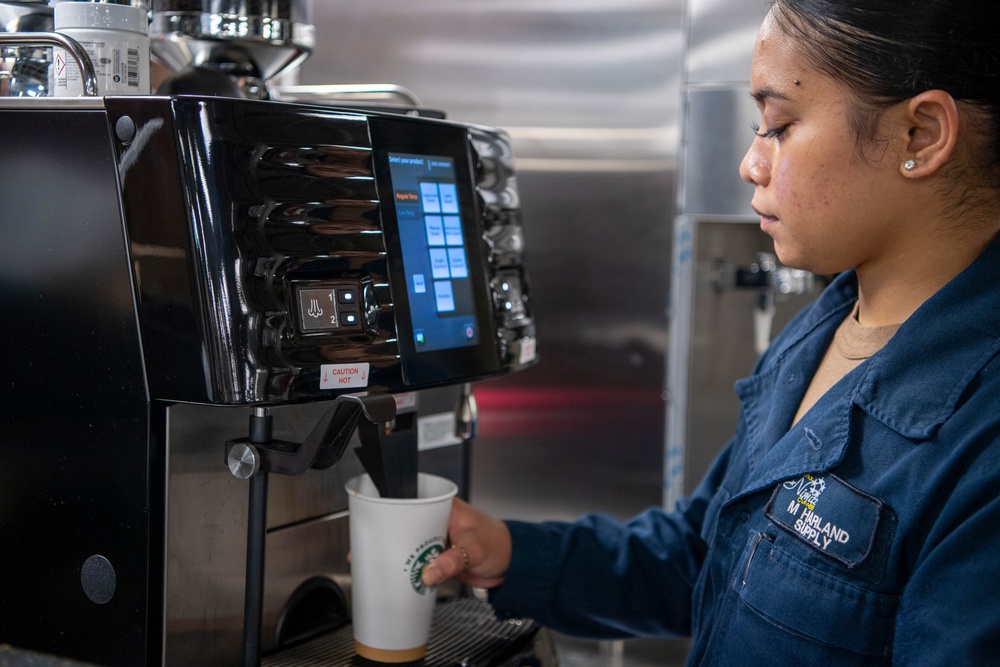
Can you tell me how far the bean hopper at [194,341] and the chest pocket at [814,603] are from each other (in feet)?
0.96

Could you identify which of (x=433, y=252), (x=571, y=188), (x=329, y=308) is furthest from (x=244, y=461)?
(x=571, y=188)

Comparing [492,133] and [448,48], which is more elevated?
[448,48]

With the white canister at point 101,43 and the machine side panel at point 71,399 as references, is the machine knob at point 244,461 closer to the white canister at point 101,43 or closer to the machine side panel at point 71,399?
the machine side panel at point 71,399

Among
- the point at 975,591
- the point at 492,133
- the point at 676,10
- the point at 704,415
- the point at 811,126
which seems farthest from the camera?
the point at 676,10

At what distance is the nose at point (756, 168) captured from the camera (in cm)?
91

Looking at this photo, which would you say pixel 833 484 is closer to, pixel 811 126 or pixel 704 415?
pixel 811 126

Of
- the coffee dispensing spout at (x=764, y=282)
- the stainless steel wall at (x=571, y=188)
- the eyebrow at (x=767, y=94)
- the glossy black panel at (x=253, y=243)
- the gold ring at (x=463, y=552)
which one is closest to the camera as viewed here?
the glossy black panel at (x=253, y=243)

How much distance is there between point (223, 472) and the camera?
0.88m

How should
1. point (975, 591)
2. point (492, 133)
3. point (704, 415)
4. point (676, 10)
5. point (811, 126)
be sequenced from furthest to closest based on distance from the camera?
point (676, 10) < point (704, 415) < point (492, 133) < point (811, 126) < point (975, 591)

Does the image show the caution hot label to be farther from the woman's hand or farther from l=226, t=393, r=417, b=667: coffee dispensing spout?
the woman's hand

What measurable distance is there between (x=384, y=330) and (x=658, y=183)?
5.71 feet

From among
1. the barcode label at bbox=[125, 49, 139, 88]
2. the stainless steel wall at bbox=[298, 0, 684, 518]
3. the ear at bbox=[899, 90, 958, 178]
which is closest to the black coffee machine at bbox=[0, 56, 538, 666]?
the barcode label at bbox=[125, 49, 139, 88]

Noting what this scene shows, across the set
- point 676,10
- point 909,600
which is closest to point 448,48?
point 676,10

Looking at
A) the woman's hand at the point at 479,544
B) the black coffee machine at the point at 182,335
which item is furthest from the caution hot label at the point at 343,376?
the woman's hand at the point at 479,544
